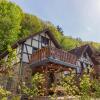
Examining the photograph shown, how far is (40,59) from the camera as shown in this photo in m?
22.2


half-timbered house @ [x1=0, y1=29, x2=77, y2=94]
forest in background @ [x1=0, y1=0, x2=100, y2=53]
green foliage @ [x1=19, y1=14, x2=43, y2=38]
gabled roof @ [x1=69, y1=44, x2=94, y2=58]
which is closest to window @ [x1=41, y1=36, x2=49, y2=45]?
half-timbered house @ [x1=0, y1=29, x2=77, y2=94]

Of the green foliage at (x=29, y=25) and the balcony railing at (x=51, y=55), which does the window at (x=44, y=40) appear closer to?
the balcony railing at (x=51, y=55)

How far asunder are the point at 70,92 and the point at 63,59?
12929 millimetres

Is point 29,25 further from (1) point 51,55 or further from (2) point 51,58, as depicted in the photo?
(2) point 51,58

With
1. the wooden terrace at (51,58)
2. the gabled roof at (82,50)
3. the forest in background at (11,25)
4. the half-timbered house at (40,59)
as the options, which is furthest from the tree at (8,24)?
the wooden terrace at (51,58)

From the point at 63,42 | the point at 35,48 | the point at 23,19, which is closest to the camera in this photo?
the point at 35,48

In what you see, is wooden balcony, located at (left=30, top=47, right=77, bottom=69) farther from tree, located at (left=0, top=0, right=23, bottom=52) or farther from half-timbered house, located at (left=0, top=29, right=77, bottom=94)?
tree, located at (left=0, top=0, right=23, bottom=52)

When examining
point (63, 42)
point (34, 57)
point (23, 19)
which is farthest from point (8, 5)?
point (34, 57)

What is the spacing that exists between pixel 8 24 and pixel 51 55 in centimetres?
2079

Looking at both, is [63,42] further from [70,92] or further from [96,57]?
[70,92]

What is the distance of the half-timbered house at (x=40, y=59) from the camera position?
844 inches

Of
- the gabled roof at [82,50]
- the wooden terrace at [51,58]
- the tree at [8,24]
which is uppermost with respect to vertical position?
the tree at [8,24]

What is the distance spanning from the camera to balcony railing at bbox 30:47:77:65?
2156 cm

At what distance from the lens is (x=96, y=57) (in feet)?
111
